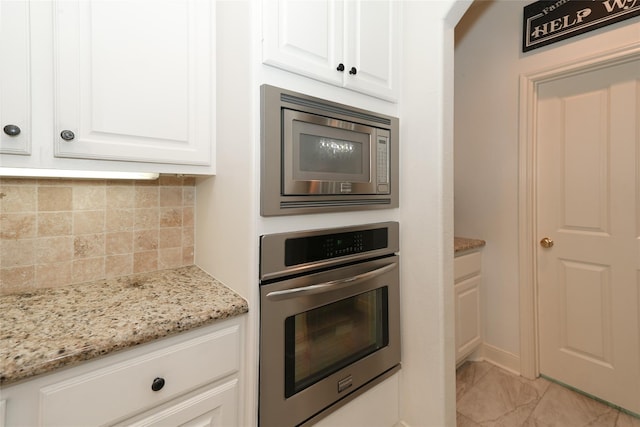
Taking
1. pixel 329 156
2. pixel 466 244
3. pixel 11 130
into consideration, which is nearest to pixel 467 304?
pixel 466 244

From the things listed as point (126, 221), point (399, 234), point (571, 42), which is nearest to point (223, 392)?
point (126, 221)

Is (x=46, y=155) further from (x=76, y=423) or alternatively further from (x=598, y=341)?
(x=598, y=341)

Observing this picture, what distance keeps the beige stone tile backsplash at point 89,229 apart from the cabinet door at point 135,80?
366 mm

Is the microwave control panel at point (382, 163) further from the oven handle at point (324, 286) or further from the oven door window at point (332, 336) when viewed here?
the oven door window at point (332, 336)

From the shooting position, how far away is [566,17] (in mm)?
1750

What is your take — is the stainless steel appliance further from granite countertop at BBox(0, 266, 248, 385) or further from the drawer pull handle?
the drawer pull handle

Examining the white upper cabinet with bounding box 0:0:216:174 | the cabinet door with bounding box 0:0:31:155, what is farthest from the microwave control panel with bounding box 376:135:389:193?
the cabinet door with bounding box 0:0:31:155

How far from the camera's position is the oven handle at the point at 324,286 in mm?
1021

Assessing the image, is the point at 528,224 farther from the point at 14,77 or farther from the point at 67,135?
the point at 14,77

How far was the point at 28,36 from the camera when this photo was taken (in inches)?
33.1

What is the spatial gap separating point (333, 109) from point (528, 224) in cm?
163

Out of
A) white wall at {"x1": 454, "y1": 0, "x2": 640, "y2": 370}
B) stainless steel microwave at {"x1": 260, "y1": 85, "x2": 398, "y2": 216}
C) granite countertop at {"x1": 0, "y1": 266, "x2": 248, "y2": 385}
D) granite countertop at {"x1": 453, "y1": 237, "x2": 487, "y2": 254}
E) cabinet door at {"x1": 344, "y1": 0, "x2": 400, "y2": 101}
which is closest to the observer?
granite countertop at {"x1": 0, "y1": 266, "x2": 248, "y2": 385}

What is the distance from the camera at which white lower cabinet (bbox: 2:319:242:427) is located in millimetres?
705

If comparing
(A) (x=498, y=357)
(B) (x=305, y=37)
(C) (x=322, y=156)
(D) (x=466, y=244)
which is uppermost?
(B) (x=305, y=37)
